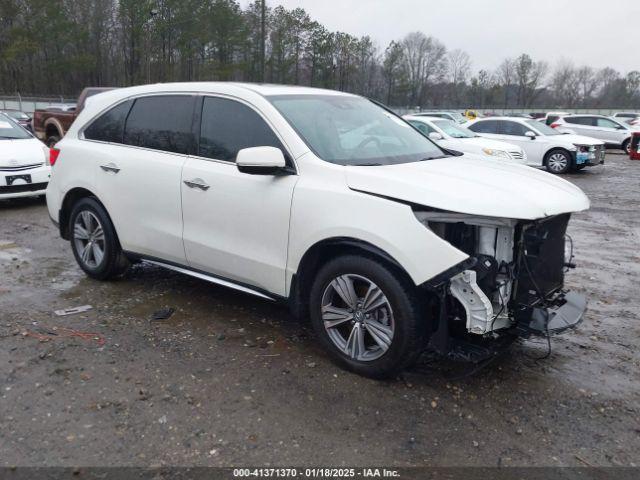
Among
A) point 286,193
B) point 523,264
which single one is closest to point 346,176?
point 286,193

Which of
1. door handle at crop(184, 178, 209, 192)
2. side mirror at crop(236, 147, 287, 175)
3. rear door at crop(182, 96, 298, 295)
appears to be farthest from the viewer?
door handle at crop(184, 178, 209, 192)

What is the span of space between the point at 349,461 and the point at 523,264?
1536mm

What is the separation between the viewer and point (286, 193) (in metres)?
3.71

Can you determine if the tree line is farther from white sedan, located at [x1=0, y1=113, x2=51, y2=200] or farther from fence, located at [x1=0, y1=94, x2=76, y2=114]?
white sedan, located at [x1=0, y1=113, x2=51, y2=200]

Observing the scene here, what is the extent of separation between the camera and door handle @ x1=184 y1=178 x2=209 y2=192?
4.16m

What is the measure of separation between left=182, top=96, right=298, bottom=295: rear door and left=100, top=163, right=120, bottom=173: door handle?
35.0 inches

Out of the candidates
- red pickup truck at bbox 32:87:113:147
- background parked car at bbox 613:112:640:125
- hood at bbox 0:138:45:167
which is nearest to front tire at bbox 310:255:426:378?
hood at bbox 0:138:45:167

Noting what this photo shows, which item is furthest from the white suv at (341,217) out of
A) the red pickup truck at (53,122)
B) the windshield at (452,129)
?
the red pickup truck at (53,122)

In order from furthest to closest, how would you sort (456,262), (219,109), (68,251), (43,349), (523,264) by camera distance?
(68,251) → (219,109) → (43,349) → (523,264) → (456,262)

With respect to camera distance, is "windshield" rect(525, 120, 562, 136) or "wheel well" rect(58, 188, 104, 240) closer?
"wheel well" rect(58, 188, 104, 240)

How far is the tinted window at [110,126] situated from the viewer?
5.00 meters

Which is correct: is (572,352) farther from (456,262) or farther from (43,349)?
(43,349)

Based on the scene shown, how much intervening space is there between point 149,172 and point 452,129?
39.2ft

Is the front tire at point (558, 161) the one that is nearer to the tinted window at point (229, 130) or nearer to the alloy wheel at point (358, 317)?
the tinted window at point (229, 130)
